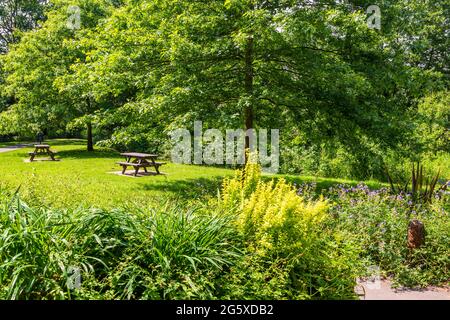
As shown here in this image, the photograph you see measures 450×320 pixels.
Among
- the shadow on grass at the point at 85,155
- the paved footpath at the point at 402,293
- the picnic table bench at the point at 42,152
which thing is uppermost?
the picnic table bench at the point at 42,152

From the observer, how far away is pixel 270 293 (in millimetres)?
3293

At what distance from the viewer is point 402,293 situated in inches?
175

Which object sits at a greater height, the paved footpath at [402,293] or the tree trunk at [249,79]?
the tree trunk at [249,79]

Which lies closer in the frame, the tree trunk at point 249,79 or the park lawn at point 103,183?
the park lawn at point 103,183

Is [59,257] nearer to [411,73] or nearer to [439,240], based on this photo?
[439,240]

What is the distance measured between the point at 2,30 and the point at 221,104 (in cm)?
3412

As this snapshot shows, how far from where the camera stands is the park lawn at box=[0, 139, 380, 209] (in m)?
6.86

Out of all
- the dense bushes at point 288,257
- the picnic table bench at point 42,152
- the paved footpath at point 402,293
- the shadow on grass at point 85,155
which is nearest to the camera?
the dense bushes at point 288,257

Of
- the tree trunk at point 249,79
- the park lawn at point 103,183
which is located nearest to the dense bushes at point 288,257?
the park lawn at point 103,183

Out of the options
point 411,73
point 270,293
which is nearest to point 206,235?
point 270,293

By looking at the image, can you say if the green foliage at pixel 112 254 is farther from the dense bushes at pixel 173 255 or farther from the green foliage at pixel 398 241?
the green foliage at pixel 398 241

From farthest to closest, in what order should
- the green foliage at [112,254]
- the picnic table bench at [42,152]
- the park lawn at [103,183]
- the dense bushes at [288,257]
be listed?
the picnic table bench at [42,152], the park lawn at [103,183], the dense bushes at [288,257], the green foliage at [112,254]

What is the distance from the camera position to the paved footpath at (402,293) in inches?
170

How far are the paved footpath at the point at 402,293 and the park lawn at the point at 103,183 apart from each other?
2856 mm
